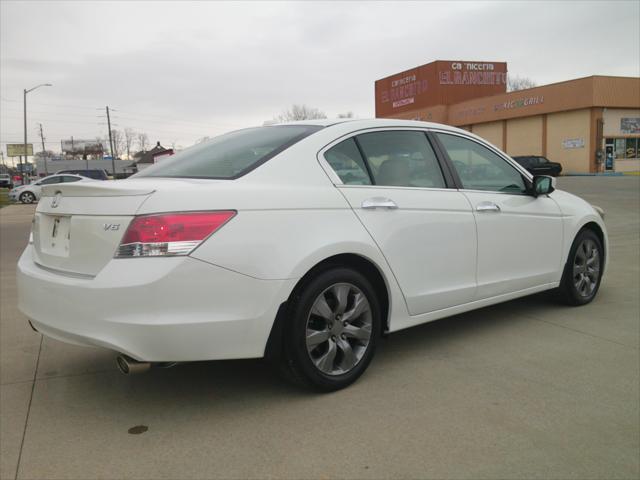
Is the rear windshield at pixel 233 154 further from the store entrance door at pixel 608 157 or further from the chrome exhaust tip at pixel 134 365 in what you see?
the store entrance door at pixel 608 157

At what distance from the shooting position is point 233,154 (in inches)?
138

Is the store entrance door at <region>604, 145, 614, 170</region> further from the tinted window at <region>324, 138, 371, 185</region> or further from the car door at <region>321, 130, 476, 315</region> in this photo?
the tinted window at <region>324, 138, 371, 185</region>

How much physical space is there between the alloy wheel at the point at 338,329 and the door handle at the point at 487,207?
1.27 metres

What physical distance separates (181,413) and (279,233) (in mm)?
1104

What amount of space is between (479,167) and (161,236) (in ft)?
8.68

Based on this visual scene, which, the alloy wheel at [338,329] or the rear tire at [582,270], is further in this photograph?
the rear tire at [582,270]

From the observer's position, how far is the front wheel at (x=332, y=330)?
3061 mm

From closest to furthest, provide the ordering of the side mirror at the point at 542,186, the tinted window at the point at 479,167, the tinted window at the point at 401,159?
1. the tinted window at the point at 401,159
2. the tinted window at the point at 479,167
3. the side mirror at the point at 542,186

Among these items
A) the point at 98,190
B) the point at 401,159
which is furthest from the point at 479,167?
the point at 98,190

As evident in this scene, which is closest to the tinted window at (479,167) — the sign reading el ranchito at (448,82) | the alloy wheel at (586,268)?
→ the alloy wheel at (586,268)

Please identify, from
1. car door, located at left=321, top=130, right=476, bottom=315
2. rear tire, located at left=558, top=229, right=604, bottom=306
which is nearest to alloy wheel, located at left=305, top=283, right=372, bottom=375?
car door, located at left=321, top=130, right=476, bottom=315

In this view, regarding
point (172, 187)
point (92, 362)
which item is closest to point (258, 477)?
point (172, 187)

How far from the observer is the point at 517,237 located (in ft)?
14.4

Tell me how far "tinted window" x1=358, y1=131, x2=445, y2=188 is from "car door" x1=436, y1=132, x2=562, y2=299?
0.67 feet
